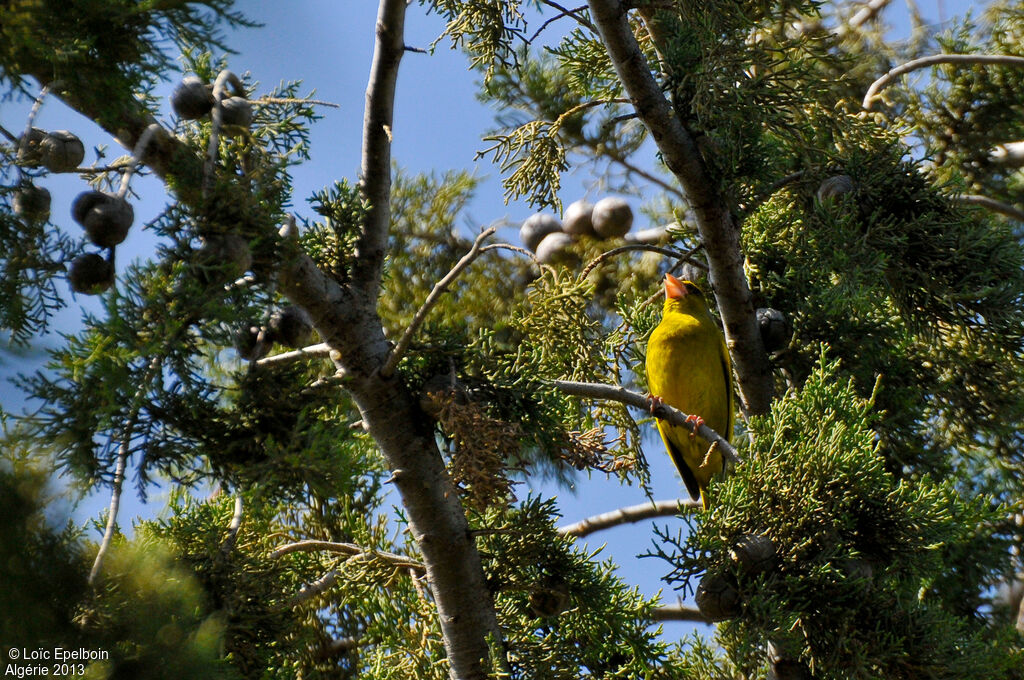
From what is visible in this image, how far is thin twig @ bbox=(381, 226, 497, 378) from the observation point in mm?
1813

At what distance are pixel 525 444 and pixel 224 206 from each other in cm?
98

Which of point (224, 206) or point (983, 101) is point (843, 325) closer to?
point (983, 101)

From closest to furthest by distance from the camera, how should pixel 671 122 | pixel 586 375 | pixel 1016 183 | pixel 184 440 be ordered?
pixel 184 440
pixel 671 122
pixel 586 375
pixel 1016 183

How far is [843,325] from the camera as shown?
2986mm

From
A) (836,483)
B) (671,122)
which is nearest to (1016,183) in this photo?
(671,122)

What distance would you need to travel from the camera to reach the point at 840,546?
2.05 metres

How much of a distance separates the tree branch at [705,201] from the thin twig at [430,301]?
0.85 metres

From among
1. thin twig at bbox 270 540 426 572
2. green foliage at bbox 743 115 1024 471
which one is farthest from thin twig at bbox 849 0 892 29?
thin twig at bbox 270 540 426 572

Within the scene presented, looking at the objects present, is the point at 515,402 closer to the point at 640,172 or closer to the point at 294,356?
the point at 294,356

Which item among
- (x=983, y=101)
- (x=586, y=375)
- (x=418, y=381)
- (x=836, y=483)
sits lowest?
(x=836, y=483)

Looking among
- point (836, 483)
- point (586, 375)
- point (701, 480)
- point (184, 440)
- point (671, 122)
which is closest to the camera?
point (184, 440)

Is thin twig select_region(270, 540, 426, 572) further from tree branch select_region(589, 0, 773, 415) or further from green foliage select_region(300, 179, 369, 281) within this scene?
tree branch select_region(589, 0, 773, 415)

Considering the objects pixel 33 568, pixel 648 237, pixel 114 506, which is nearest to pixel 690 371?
pixel 648 237

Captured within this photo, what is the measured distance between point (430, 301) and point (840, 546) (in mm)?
1060
